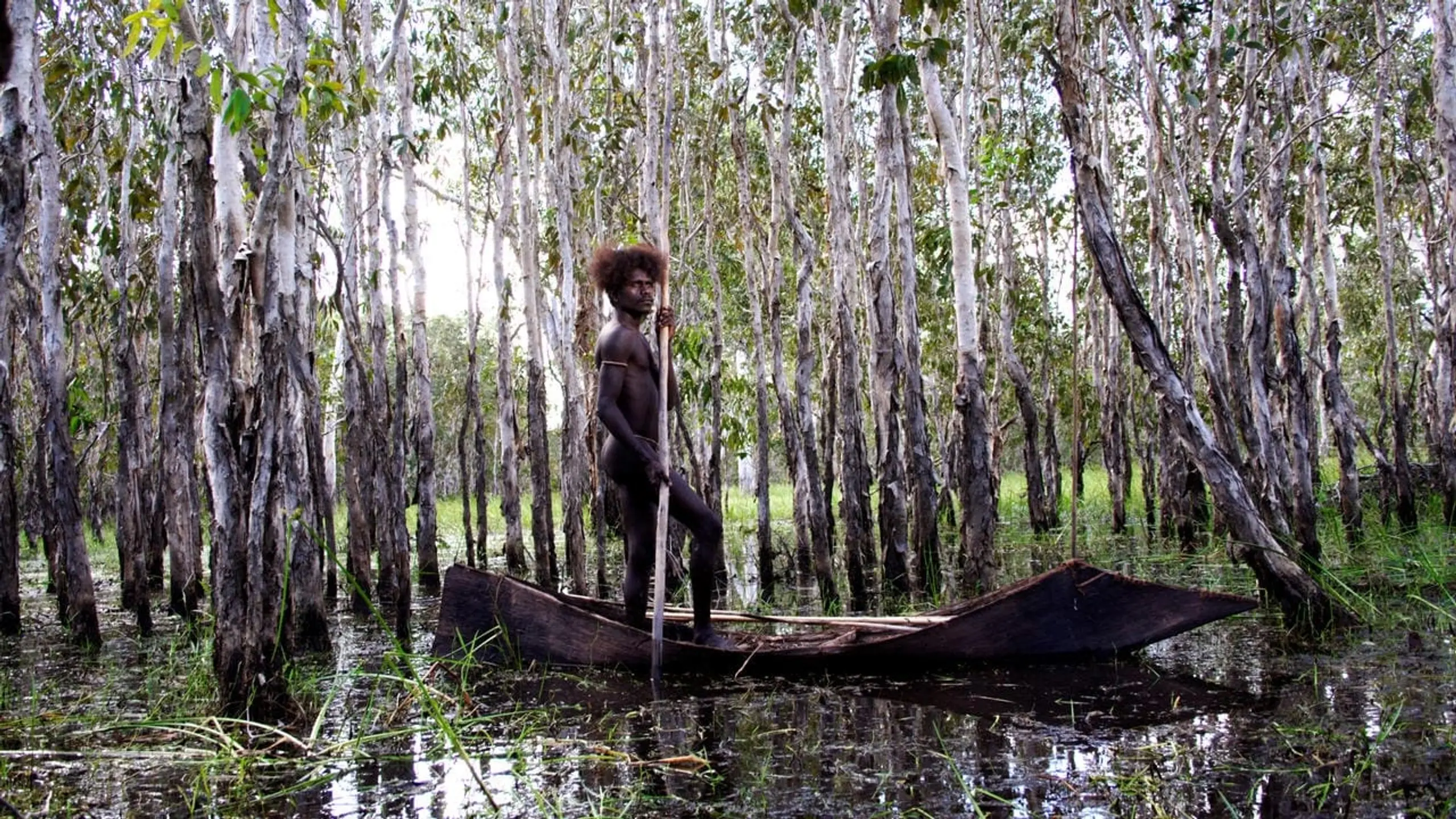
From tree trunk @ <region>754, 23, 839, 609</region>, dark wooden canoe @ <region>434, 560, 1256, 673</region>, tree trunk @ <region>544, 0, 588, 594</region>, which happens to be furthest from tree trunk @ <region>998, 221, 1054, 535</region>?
dark wooden canoe @ <region>434, 560, 1256, 673</region>

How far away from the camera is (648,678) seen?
5453 mm

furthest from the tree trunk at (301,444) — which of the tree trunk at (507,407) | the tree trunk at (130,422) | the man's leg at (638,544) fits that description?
the tree trunk at (507,407)

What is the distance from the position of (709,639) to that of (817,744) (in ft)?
5.90

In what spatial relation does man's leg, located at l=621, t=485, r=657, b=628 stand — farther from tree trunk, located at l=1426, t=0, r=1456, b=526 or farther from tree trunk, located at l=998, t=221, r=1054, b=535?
tree trunk, located at l=998, t=221, r=1054, b=535

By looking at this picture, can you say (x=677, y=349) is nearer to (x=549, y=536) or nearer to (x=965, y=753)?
(x=549, y=536)

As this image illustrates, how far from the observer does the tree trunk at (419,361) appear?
981 centimetres

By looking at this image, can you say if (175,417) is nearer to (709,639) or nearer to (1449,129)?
(709,639)

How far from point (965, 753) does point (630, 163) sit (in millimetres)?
12964

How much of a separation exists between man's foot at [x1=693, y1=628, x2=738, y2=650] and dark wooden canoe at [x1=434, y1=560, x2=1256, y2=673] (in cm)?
8

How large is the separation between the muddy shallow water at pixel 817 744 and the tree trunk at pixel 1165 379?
27 centimetres

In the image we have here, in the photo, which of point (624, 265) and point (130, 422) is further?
point (130, 422)

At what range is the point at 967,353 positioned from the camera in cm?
673

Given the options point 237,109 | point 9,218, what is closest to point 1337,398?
point 237,109

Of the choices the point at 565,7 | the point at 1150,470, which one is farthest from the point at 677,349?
the point at 1150,470
